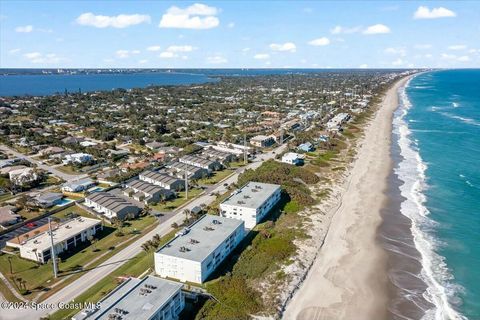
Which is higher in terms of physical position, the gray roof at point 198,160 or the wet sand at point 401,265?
the gray roof at point 198,160

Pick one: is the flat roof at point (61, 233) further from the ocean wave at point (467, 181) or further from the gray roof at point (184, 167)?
the ocean wave at point (467, 181)

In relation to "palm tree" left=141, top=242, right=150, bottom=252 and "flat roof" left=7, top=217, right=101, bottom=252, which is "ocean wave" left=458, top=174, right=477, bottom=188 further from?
"flat roof" left=7, top=217, right=101, bottom=252

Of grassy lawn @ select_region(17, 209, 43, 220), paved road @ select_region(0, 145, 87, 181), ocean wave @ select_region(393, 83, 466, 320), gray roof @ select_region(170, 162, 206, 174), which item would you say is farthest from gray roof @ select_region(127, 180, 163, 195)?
ocean wave @ select_region(393, 83, 466, 320)

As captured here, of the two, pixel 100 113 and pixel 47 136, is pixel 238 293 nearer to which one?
pixel 47 136

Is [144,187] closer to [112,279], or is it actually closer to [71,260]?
[71,260]

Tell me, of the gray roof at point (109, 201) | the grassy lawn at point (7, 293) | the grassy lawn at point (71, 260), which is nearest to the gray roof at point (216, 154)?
the gray roof at point (109, 201)

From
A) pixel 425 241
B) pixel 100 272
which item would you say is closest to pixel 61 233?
pixel 100 272
